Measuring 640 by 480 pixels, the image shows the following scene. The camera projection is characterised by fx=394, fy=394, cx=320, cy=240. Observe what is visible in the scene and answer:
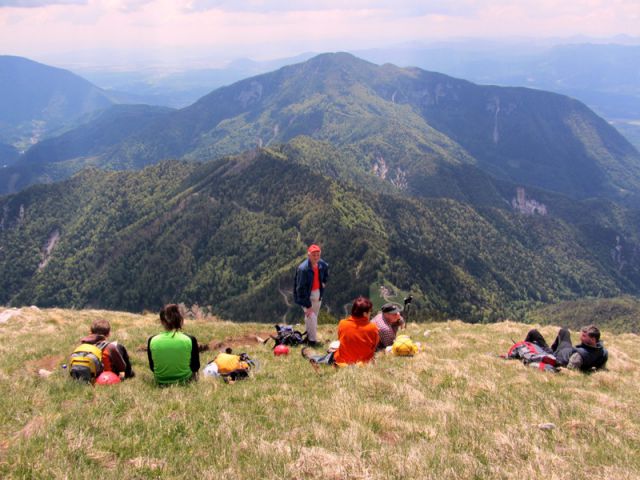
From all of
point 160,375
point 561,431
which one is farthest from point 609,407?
point 160,375

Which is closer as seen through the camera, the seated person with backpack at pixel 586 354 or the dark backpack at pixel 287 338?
the seated person with backpack at pixel 586 354

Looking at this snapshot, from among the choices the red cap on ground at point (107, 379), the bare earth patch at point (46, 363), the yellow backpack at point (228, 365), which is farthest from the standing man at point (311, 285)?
the bare earth patch at point (46, 363)

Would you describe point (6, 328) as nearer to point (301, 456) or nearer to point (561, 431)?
point (301, 456)

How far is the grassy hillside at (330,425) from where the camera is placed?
6.03 metres

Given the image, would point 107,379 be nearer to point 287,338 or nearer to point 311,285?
point 287,338

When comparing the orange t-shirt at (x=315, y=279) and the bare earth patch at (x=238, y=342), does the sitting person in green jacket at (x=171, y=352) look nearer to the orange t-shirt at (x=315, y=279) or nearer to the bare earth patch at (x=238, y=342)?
the bare earth patch at (x=238, y=342)

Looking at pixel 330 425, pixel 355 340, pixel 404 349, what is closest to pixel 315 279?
pixel 355 340

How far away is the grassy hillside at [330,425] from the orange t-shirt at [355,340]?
912 millimetres

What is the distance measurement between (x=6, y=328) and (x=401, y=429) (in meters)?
25.2

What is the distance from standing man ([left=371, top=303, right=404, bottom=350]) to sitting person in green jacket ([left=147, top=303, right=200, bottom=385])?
26.5ft

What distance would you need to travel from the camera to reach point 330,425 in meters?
7.79

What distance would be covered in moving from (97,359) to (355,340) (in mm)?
7795

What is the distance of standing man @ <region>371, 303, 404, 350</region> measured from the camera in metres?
16.4

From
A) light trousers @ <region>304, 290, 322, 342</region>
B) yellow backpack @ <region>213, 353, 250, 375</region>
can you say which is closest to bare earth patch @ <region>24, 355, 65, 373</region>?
yellow backpack @ <region>213, 353, 250, 375</region>
